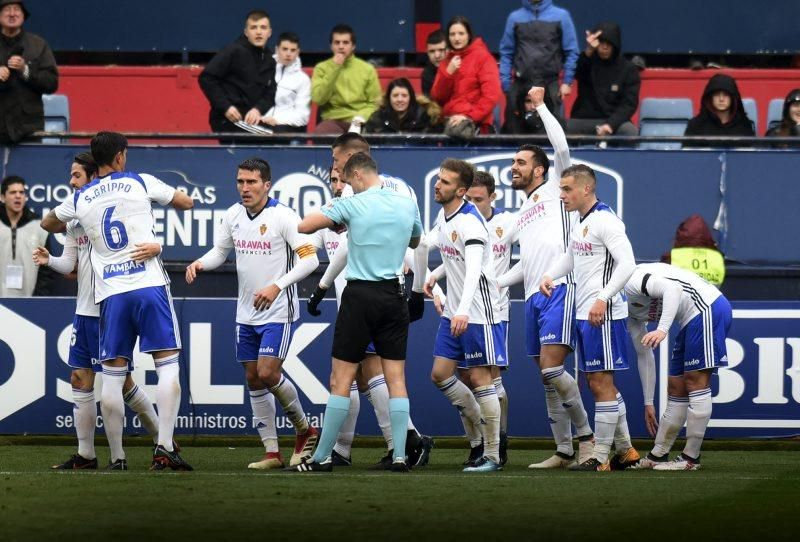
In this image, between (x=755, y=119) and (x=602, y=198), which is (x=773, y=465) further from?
(x=755, y=119)

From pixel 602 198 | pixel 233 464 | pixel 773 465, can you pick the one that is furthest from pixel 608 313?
pixel 602 198

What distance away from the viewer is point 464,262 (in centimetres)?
1039

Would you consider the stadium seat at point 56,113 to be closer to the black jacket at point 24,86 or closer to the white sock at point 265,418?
the black jacket at point 24,86

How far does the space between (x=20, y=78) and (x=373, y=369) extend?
228 inches

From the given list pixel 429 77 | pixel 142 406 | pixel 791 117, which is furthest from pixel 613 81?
pixel 142 406

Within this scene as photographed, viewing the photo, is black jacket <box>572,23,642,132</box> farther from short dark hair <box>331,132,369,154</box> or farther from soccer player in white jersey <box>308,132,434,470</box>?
short dark hair <box>331,132,369,154</box>

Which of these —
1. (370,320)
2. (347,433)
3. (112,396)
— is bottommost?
(347,433)

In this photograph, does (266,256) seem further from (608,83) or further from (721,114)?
(721,114)

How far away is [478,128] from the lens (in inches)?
587

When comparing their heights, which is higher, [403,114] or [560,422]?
[403,114]

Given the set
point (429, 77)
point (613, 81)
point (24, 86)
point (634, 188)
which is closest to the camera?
point (24, 86)

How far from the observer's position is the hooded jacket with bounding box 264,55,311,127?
594 inches

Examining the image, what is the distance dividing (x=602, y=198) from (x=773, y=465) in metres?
4.08

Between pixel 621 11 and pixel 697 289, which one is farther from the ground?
pixel 621 11
